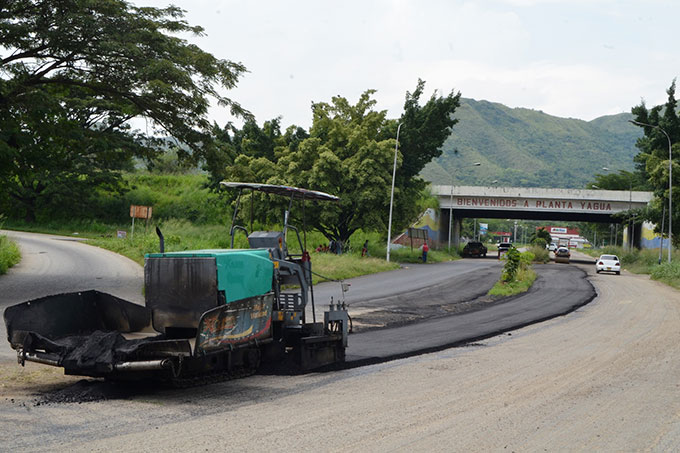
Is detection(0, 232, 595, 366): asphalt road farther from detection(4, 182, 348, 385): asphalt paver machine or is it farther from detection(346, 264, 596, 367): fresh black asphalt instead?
detection(4, 182, 348, 385): asphalt paver machine

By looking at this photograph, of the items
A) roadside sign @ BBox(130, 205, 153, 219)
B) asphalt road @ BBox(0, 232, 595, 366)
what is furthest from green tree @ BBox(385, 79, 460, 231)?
roadside sign @ BBox(130, 205, 153, 219)

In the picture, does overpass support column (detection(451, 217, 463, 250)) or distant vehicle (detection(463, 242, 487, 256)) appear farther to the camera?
overpass support column (detection(451, 217, 463, 250))

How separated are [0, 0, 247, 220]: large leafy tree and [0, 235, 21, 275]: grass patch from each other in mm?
2953

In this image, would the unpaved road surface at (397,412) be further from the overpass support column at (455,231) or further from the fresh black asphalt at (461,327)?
the overpass support column at (455,231)

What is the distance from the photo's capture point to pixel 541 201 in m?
66.8

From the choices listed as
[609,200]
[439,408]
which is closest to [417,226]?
[609,200]

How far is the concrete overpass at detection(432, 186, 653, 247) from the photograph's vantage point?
214 feet

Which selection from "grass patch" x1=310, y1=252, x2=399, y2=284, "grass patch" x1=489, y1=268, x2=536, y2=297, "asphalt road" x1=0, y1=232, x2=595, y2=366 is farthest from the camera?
"grass patch" x1=310, y1=252, x2=399, y2=284

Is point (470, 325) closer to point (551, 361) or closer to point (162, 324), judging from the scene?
point (551, 361)

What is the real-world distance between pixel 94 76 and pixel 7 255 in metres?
8.33

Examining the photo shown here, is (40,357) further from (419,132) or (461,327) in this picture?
(419,132)

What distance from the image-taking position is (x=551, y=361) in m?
12.6

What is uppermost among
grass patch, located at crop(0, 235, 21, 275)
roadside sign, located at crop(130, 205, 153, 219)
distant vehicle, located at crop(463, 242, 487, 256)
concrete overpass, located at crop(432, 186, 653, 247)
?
concrete overpass, located at crop(432, 186, 653, 247)

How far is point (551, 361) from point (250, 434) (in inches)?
292
